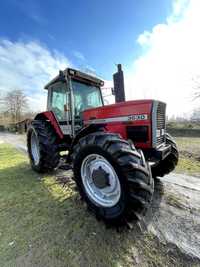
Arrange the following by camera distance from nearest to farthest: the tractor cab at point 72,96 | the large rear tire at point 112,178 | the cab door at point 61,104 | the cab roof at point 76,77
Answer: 1. the large rear tire at point 112,178
2. the cab roof at point 76,77
3. the tractor cab at point 72,96
4. the cab door at point 61,104

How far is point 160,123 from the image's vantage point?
2867 millimetres

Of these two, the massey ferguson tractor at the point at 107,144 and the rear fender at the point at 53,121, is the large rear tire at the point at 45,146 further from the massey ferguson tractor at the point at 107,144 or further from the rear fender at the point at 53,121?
the rear fender at the point at 53,121

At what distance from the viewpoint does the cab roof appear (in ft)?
11.4

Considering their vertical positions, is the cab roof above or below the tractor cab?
above

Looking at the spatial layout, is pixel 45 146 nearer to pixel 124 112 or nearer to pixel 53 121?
pixel 53 121

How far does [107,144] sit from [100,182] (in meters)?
0.61

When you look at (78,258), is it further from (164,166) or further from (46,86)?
(46,86)

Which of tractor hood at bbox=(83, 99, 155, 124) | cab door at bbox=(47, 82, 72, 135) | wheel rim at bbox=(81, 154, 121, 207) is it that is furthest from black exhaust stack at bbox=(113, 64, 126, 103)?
wheel rim at bbox=(81, 154, 121, 207)

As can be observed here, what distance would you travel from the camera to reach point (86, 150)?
2.36 meters

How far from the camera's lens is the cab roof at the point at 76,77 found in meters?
3.46

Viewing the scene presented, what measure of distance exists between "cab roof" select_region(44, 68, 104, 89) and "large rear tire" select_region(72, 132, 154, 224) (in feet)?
5.86

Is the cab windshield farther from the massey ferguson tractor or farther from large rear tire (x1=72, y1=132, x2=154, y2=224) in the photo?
large rear tire (x1=72, y1=132, x2=154, y2=224)

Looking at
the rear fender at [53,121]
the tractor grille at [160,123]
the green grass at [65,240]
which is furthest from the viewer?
the rear fender at [53,121]

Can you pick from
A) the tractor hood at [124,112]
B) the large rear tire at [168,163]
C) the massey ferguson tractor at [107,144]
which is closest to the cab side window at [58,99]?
the massey ferguson tractor at [107,144]
